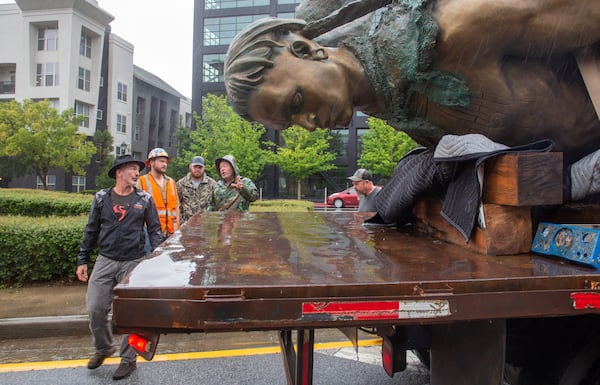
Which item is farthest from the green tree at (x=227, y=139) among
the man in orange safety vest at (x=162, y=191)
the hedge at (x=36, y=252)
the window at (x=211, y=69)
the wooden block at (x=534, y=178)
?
the wooden block at (x=534, y=178)

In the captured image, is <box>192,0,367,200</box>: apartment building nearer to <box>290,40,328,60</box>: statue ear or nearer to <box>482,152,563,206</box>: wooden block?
<box>290,40,328,60</box>: statue ear

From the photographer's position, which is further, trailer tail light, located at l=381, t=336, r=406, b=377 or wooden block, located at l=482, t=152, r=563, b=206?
trailer tail light, located at l=381, t=336, r=406, b=377

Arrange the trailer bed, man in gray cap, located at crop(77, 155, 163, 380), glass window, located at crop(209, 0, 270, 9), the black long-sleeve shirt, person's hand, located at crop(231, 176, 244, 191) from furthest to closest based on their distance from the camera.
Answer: glass window, located at crop(209, 0, 270, 9)
person's hand, located at crop(231, 176, 244, 191)
the black long-sleeve shirt
man in gray cap, located at crop(77, 155, 163, 380)
the trailer bed

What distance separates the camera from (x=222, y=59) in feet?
109

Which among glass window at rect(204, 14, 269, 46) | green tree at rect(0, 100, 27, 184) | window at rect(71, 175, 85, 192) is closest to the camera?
green tree at rect(0, 100, 27, 184)

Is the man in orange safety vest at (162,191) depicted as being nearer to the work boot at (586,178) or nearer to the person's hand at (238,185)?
the person's hand at (238,185)

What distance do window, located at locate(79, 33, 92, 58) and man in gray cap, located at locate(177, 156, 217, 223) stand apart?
30731 millimetres

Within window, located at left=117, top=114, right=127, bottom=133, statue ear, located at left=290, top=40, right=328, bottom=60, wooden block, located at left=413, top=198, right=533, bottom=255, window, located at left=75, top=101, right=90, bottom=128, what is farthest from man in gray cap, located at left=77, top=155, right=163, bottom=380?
window, located at left=117, top=114, right=127, bottom=133

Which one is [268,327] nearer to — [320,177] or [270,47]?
[270,47]

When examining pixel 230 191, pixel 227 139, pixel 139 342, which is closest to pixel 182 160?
pixel 227 139

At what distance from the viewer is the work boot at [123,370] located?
12.1ft

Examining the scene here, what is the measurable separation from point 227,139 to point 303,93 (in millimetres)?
26612

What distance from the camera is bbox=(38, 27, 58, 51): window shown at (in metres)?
30.6

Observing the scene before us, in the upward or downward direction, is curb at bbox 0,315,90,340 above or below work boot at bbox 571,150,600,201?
below
